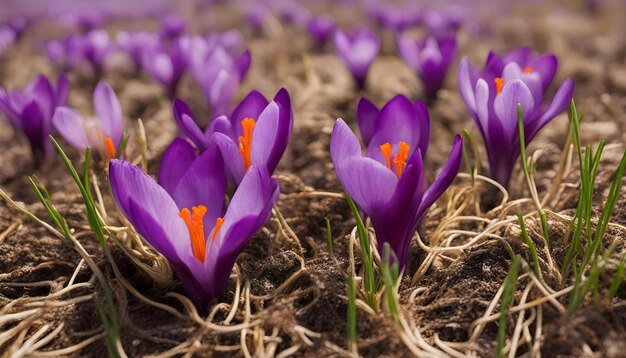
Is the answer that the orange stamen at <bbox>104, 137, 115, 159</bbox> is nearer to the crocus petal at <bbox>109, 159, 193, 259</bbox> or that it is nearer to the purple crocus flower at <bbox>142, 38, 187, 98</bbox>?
the crocus petal at <bbox>109, 159, 193, 259</bbox>

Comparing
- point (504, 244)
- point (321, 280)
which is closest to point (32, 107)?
point (321, 280)

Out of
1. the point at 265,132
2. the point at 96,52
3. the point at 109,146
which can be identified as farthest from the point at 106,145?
the point at 96,52

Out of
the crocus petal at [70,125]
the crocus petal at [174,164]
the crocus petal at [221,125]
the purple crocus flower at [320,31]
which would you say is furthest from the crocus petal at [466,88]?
the purple crocus flower at [320,31]

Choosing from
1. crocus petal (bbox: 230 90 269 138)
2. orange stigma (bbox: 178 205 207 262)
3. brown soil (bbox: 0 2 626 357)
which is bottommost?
brown soil (bbox: 0 2 626 357)

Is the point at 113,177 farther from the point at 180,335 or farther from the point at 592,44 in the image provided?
the point at 592,44

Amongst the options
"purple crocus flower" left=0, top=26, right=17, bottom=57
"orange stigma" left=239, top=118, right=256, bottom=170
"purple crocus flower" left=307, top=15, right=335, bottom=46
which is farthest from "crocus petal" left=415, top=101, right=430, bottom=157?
"purple crocus flower" left=0, top=26, right=17, bottom=57

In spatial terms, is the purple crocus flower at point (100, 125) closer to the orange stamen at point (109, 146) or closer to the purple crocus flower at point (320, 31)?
the orange stamen at point (109, 146)
